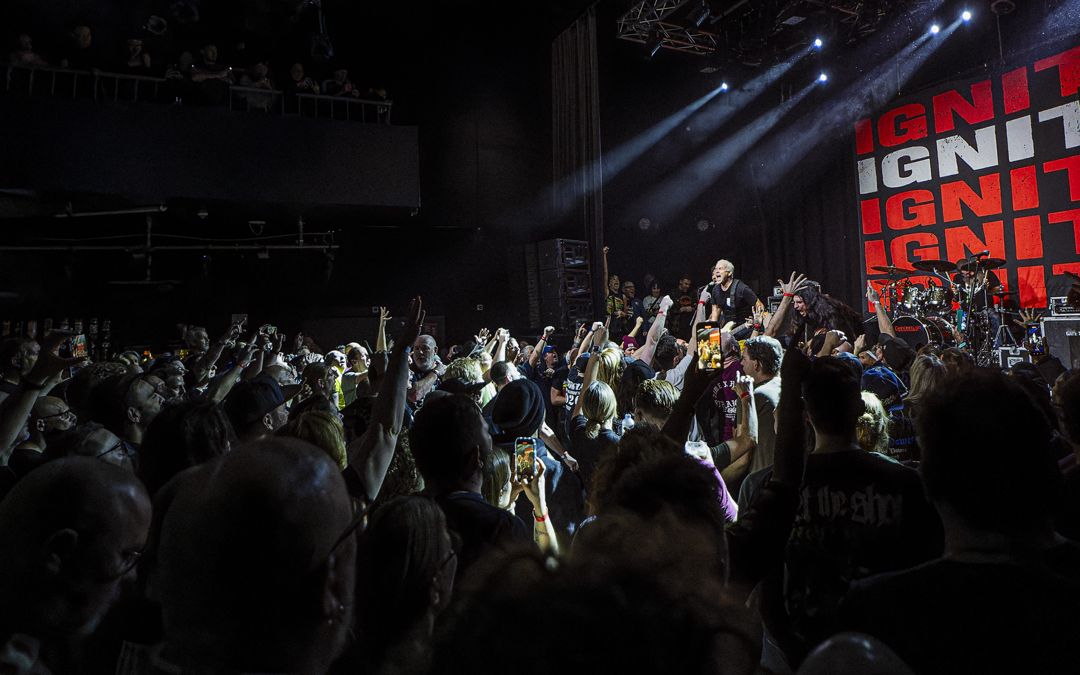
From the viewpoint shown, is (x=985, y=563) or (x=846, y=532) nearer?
(x=985, y=563)

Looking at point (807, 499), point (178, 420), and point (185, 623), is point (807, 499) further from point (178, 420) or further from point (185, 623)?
point (178, 420)

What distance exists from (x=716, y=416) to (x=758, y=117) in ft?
34.7

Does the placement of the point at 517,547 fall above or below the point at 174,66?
below

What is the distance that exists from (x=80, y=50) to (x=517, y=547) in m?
12.3

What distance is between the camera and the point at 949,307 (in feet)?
30.1

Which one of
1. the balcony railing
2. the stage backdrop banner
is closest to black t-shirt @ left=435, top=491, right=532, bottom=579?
the balcony railing

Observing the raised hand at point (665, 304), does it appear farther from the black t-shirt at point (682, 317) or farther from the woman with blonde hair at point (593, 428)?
the black t-shirt at point (682, 317)

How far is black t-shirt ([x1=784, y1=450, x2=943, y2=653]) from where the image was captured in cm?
166

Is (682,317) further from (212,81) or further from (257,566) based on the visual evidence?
(257,566)

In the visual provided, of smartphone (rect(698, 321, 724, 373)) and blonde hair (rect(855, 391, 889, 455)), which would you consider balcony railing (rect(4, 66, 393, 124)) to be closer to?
smartphone (rect(698, 321, 724, 373))

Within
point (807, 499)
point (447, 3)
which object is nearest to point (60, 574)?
point (807, 499)

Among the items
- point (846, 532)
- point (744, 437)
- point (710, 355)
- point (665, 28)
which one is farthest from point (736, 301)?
point (846, 532)

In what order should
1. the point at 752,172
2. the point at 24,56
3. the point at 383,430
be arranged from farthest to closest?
the point at 752,172
the point at 24,56
the point at 383,430

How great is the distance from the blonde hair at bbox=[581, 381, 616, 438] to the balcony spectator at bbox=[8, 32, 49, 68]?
9.47 m
